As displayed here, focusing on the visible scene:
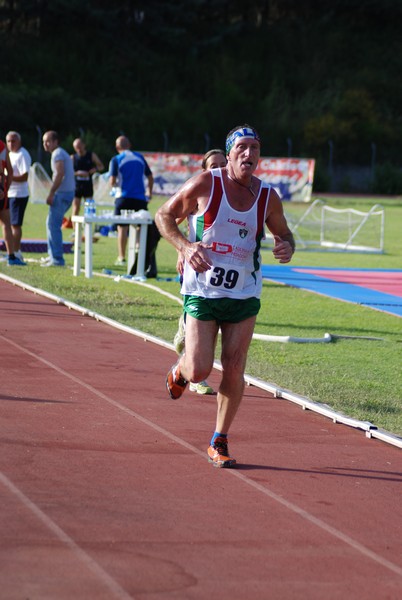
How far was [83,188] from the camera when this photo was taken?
23312mm

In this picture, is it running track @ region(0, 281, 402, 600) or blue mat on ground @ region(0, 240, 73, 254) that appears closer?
running track @ region(0, 281, 402, 600)

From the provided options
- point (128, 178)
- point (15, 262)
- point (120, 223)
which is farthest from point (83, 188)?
point (120, 223)

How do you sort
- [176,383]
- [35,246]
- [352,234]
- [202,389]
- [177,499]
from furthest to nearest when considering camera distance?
[352,234] → [35,246] → [202,389] → [176,383] → [177,499]

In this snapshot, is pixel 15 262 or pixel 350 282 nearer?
pixel 15 262

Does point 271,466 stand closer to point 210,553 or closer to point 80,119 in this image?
point 210,553

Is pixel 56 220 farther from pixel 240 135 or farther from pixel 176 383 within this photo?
pixel 240 135

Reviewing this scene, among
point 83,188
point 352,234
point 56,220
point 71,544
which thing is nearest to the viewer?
point 71,544

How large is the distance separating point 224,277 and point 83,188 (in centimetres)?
1702

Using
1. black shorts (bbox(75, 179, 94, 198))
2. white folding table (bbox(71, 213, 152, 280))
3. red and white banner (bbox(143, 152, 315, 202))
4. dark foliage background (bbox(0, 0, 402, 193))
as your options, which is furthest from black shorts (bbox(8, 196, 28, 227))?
dark foliage background (bbox(0, 0, 402, 193))

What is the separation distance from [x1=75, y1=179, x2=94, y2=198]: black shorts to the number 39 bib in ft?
55.3

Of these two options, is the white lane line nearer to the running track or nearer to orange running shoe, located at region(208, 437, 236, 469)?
the running track

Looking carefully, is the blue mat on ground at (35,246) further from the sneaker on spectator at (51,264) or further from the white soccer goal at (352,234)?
the white soccer goal at (352,234)

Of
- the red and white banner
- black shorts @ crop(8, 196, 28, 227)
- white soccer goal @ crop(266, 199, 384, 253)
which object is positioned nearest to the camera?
black shorts @ crop(8, 196, 28, 227)

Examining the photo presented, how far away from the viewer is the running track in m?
4.75
